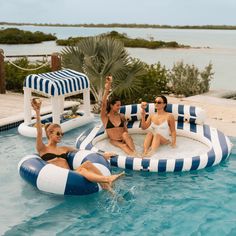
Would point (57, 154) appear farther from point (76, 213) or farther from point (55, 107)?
point (55, 107)

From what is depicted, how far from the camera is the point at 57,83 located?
826cm

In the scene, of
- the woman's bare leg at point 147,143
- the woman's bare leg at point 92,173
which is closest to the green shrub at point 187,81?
the woman's bare leg at point 147,143

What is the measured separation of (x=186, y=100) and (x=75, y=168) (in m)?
6.41

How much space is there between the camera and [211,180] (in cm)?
632

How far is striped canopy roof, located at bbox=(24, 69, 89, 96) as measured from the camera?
26.9ft

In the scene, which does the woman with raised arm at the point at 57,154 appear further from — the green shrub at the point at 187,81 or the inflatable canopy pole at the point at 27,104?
the green shrub at the point at 187,81

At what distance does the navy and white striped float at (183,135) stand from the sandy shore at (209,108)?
107 centimetres

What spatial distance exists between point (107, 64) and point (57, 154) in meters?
4.63

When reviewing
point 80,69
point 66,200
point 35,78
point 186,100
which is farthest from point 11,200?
point 186,100

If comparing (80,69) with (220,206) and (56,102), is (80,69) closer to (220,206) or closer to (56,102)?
(56,102)

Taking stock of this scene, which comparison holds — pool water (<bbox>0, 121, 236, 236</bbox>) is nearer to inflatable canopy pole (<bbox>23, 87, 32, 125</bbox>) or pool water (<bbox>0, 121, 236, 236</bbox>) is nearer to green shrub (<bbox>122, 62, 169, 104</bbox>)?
inflatable canopy pole (<bbox>23, 87, 32, 125</bbox>)

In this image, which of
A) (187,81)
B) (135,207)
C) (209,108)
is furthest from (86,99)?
(187,81)

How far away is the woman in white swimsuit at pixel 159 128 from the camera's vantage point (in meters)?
7.15

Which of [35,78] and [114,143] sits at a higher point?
[35,78]
